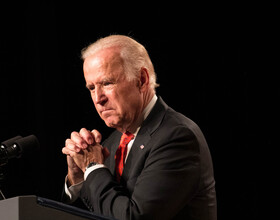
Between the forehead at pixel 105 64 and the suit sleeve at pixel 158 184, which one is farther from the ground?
the forehead at pixel 105 64

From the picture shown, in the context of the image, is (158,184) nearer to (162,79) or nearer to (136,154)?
(136,154)

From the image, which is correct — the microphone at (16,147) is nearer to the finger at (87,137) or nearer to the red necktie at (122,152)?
the finger at (87,137)

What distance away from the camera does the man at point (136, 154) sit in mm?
1903

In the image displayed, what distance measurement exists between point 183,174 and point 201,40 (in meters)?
1.79

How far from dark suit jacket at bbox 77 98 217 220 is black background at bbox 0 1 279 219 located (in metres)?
1.19

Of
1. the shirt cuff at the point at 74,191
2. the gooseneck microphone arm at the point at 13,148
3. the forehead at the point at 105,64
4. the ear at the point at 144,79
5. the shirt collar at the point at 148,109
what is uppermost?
the forehead at the point at 105,64

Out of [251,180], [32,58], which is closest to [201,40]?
[251,180]

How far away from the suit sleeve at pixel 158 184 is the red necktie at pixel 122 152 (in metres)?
0.24

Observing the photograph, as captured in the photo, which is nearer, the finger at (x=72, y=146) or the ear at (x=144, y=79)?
the finger at (x=72, y=146)

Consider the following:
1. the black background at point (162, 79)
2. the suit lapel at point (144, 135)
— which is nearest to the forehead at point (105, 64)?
the suit lapel at point (144, 135)

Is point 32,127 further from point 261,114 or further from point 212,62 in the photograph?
point 261,114

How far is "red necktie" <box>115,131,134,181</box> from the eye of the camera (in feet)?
7.47

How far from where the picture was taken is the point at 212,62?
3.46 meters

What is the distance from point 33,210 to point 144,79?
1.26 metres
